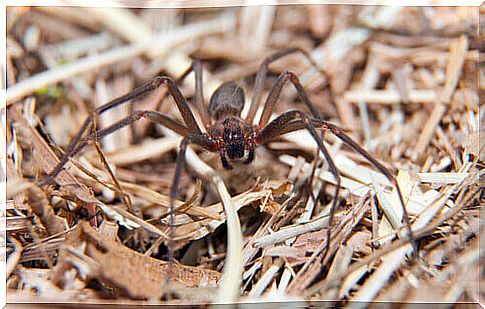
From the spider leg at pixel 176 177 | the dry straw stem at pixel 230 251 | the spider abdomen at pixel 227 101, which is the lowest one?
the dry straw stem at pixel 230 251

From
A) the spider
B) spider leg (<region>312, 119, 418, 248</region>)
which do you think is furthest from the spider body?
spider leg (<region>312, 119, 418, 248</region>)

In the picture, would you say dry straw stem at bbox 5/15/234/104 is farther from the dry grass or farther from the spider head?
the spider head

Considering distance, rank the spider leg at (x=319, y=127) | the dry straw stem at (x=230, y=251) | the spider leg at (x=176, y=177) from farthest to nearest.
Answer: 1. the spider leg at (x=319, y=127)
2. the spider leg at (x=176, y=177)
3. the dry straw stem at (x=230, y=251)

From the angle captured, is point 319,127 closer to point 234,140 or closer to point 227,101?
point 234,140

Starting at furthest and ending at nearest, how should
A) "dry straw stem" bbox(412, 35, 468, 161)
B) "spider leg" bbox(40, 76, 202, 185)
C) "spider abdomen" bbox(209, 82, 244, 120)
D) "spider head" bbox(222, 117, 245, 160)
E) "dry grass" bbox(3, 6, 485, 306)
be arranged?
"spider abdomen" bbox(209, 82, 244, 120) < "dry straw stem" bbox(412, 35, 468, 161) < "spider head" bbox(222, 117, 245, 160) < "spider leg" bbox(40, 76, 202, 185) < "dry grass" bbox(3, 6, 485, 306)

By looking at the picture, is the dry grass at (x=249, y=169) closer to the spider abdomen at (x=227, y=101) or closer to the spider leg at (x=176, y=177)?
the spider leg at (x=176, y=177)

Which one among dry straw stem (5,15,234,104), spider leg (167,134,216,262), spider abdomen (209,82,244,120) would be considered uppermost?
dry straw stem (5,15,234,104)

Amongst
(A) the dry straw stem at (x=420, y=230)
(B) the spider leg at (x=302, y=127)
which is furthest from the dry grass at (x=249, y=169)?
(B) the spider leg at (x=302, y=127)
